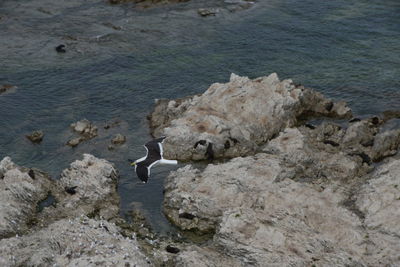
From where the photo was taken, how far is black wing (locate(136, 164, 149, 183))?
123 feet

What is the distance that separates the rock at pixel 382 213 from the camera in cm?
2916


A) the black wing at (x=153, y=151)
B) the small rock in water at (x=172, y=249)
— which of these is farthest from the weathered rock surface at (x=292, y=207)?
the black wing at (x=153, y=151)

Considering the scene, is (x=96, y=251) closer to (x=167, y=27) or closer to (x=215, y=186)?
(x=215, y=186)

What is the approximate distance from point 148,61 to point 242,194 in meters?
28.5

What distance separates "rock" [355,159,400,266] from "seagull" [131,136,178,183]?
570 inches

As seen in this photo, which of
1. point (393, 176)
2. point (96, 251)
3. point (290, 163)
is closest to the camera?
point (96, 251)

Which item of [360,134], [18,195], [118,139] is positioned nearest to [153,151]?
[118,139]

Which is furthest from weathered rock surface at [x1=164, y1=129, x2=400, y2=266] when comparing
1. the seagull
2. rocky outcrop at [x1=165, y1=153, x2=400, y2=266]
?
the seagull

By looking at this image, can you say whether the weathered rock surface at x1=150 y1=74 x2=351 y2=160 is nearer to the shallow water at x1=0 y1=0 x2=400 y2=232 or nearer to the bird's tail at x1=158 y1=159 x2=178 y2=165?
the bird's tail at x1=158 y1=159 x2=178 y2=165

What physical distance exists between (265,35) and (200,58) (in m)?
9.85

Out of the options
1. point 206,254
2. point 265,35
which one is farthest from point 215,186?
point 265,35

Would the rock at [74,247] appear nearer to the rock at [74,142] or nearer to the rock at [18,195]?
the rock at [18,195]

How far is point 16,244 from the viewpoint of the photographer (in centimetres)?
2988

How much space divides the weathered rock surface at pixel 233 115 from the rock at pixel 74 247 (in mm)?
12150
